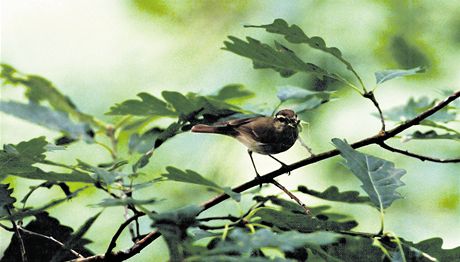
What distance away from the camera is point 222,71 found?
250 cm

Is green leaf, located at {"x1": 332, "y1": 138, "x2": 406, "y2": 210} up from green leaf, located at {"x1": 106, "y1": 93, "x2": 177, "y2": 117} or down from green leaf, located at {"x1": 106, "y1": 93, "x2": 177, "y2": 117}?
down

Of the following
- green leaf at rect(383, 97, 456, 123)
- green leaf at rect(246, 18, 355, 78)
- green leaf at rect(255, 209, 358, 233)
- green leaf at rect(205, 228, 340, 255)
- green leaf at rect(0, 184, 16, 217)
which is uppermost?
green leaf at rect(383, 97, 456, 123)

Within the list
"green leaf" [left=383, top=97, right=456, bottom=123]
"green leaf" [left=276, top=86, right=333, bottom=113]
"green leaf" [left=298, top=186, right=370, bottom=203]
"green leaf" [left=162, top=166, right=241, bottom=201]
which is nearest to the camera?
"green leaf" [left=162, top=166, right=241, bottom=201]

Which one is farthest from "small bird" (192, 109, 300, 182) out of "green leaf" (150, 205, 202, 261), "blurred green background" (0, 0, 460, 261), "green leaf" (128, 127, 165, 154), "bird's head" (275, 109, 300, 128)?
"blurred green background" (0, 0, 460, 261)

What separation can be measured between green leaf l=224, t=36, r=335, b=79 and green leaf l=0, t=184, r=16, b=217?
327 millimetres

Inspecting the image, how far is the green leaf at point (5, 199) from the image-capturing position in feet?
2.56

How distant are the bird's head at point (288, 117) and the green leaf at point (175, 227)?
449 mm

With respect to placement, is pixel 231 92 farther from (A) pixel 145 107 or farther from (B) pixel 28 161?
(B) pixel 28 161

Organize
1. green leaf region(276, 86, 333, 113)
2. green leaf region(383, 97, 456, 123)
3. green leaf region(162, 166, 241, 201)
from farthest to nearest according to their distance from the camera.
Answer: green leaf region(383, 97, 456, 123)
green leaf region(276, 86, 333, 113)
green leaf region(162, 166, 241, 201)

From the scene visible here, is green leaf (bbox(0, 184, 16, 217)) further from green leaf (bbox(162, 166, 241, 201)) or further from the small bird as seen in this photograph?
the small bird

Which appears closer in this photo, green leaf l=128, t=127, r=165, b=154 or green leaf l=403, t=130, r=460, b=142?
green leaf l=403, t=130, r=460, b=142

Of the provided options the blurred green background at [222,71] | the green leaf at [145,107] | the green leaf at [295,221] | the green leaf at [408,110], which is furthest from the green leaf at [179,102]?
the blurred green background at [222,71]

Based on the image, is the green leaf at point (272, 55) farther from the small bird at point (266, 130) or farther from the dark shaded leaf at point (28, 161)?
the dark shaded leaf at point (28, 161)

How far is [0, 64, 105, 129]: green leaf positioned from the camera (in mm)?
1203
